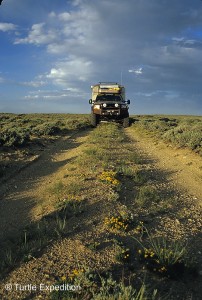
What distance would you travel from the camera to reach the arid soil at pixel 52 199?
5.04 metres

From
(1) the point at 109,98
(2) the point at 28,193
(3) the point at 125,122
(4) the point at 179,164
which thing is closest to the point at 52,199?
(2) the point at 28,193

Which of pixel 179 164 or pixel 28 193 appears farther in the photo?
pixel 179 164

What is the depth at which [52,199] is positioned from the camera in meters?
7.87

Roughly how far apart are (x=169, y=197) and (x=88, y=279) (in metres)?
4.31

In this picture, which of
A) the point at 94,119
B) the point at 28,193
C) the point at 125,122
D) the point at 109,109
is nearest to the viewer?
the point at 28,193

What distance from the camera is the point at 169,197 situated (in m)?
8.25

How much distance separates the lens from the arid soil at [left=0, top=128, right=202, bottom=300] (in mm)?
5035

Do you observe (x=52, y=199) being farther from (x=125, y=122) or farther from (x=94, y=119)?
(x=125, y=122)

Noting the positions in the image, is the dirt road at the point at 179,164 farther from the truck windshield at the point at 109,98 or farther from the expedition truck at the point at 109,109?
the truck windshield at the point at 109,98

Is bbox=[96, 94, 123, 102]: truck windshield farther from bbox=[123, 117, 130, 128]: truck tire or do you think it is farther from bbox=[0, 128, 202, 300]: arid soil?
bbox=[0, 128, 202, 300]: arid soil

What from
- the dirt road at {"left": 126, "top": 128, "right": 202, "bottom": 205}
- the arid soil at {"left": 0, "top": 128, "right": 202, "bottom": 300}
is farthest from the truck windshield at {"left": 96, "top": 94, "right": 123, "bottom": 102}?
the arid soil at {"left": 0, "top": 128, "right": 202, "bottom": 300}

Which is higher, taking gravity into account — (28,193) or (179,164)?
(179,164)

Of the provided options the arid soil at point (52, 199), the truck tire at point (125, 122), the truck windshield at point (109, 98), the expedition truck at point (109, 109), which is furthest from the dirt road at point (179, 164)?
the truck tire at point (125, 122)

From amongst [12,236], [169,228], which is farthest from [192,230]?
[12,236]
